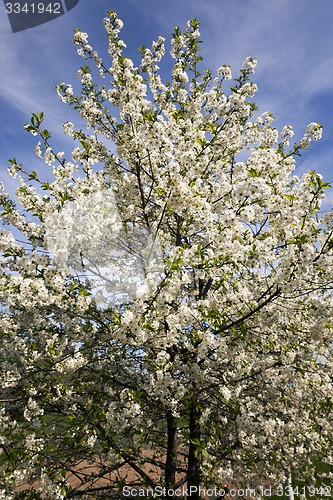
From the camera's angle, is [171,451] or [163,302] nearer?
[163,302]

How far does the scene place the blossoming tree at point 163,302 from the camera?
15.8ft

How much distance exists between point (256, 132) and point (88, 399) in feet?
23.6

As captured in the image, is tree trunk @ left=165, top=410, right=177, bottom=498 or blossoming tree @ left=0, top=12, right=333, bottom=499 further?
tree trunk @ left=165, top=410, right=177, bottom=498

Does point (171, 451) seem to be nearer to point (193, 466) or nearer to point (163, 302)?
point (193, 466)

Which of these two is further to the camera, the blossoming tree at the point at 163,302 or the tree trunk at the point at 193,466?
the tree trunk at the point at 193,466

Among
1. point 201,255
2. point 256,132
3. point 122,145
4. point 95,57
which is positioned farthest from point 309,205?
point 95,57

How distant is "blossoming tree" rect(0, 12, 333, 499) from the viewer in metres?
4.80

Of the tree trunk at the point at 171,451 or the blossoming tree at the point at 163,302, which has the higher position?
the blossoming tree at the point at 163,302

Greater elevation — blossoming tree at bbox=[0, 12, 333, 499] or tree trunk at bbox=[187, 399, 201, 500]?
blossoming tree at bbox=[0, 12, 333, 499]

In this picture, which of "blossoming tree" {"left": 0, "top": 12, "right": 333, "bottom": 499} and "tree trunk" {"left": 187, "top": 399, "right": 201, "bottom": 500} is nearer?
"blossoming tree" {"left": 0, "top": 12, "right": 333, "bottom": 499}

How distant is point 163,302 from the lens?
4363 millimetres

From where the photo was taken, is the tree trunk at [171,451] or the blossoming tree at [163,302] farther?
the tree trunk at [171,451]

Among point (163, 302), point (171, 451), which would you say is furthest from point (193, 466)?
point (163, 302)

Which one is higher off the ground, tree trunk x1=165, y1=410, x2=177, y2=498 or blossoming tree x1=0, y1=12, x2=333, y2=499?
blossoming tree x1=0, y1=12, x2=333, y2=499
